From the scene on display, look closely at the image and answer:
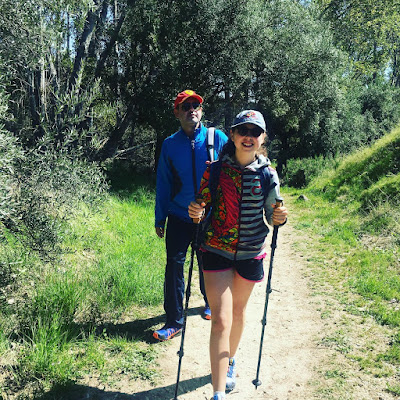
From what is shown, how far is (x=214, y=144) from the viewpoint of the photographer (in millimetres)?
3973

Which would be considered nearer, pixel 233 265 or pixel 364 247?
pixel 233 265

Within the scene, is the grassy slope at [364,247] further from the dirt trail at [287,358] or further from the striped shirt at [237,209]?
the striped shirt at [237,209]

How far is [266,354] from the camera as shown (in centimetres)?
409

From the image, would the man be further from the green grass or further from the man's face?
the green grass

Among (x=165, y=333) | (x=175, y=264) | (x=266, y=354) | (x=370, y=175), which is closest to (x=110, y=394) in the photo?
(x=165, y=333)

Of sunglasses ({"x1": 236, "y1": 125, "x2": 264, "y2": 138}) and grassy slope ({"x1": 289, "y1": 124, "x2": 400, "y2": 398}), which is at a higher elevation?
sunglasses ({"x1": 236, "y1": 125, "x2": 264, "y2": 138})

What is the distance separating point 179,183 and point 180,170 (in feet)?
0.49

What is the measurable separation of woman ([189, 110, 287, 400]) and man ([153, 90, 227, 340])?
836 millimetres

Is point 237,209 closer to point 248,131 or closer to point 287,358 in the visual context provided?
point 248,131

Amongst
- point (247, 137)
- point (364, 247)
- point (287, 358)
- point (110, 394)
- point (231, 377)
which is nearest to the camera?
point (247, 137)

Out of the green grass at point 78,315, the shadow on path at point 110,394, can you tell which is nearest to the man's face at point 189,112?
the green grass at point 78,315

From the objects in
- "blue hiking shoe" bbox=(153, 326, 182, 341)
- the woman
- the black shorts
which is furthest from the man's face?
"blue hiking shoe" bbox=(153, 326, 182, 341)

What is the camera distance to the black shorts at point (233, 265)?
3.04 meters

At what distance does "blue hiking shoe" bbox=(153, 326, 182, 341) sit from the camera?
162 inches
